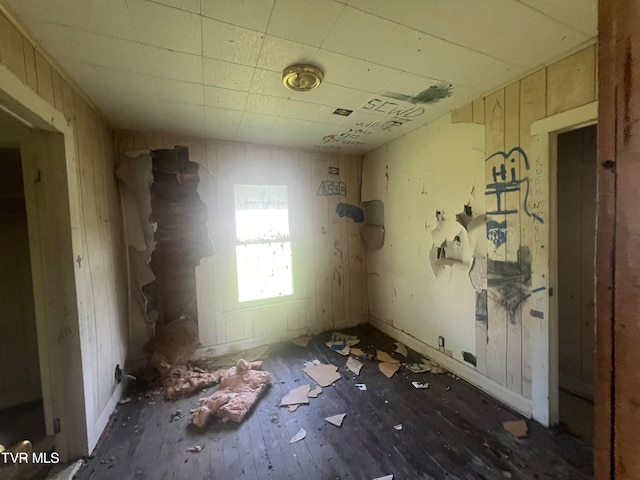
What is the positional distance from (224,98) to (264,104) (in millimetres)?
287

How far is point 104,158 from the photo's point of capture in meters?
2.26

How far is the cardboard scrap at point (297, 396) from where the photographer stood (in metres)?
2.13

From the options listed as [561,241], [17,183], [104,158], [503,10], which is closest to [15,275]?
[17,183]

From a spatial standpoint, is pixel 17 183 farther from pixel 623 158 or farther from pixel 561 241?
pixel 561 241

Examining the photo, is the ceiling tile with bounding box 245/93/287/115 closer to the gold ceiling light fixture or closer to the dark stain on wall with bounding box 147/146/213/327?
the gold ceiling light fixture

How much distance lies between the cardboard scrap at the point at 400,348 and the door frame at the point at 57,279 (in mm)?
2567

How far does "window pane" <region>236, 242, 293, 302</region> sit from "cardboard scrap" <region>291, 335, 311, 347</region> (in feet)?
1.81

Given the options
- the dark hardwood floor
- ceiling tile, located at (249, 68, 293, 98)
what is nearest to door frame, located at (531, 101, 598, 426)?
the dark hardwood floor

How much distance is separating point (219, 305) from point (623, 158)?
3.08 metres

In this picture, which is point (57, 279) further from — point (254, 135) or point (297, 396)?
point (254, 135)

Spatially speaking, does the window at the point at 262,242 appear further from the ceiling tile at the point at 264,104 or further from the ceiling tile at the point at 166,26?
the ceiling tile at the point at 166,26

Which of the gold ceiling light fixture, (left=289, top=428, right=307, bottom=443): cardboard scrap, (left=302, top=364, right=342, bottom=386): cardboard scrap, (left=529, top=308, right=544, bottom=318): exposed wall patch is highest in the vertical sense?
the gold ceiling light fixture

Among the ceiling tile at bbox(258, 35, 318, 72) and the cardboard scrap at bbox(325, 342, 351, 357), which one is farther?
the cardboard scrap at bbox(325, 342, 351, 357)

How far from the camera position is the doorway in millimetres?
2098
